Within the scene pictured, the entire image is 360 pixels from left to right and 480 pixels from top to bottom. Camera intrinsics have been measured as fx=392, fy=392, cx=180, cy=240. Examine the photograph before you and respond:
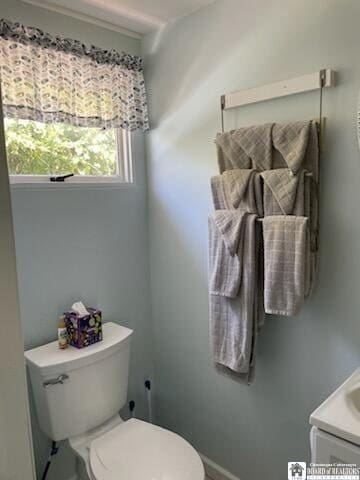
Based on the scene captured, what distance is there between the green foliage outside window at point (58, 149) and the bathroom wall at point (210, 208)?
0.26 metres

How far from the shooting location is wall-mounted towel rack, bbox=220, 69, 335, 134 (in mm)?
1448

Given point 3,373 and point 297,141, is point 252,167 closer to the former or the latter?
point 297,141

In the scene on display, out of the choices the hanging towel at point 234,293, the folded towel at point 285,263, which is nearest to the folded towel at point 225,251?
the hanging towel at point 234,293

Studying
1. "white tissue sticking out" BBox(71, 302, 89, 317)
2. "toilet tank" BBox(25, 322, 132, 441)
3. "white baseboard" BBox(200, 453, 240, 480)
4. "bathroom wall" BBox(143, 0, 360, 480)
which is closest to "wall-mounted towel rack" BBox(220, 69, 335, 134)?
"bathroom wall" BBox(143, 0, 360, 480)

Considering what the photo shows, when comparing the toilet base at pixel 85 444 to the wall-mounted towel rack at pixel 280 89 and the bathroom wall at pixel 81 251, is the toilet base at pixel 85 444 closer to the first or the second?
the bathroom wall at pixel 81 251

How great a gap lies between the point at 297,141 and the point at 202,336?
3.58ft

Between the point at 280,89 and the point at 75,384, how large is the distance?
1.50 m

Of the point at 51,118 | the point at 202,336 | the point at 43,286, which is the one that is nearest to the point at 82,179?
the point at 51,118

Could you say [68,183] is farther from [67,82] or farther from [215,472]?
[215,472]

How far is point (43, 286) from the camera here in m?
1.83

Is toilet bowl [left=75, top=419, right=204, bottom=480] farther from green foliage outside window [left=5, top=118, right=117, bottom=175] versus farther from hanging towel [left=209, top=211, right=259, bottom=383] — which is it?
green foliage outside window [left=5, top=118, right=117, bottom=175]

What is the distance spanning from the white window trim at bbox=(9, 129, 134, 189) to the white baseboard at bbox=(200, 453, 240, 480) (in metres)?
1.55

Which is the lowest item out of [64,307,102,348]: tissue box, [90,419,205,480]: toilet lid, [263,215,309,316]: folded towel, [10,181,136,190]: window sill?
[90,419,205,480]: toilet lid

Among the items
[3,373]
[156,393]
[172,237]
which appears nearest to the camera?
[3,373]
